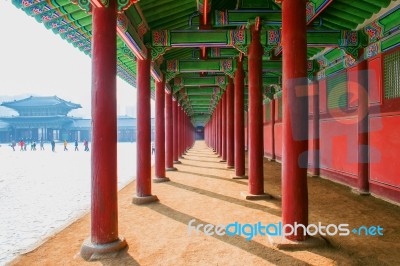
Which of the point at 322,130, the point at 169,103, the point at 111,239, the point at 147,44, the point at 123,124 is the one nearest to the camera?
the point at 111,239

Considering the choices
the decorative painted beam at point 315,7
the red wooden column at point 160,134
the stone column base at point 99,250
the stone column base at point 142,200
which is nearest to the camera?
the stone column base at point 99,250

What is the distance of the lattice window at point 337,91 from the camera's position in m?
8.93

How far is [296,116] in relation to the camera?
14.2 ft

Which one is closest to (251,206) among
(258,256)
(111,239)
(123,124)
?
(258,256)

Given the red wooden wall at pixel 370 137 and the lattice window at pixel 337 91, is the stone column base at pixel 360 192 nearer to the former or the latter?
the red wooden wall at pixel 370 137

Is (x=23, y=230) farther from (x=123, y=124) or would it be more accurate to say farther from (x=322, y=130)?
(x=123, y=124)

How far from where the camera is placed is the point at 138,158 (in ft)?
24.3

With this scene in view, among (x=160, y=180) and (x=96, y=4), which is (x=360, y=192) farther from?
(x=96, y=4)

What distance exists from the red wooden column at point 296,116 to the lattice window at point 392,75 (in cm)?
384

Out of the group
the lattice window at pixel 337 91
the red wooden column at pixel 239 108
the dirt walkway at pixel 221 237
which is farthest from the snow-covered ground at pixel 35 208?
the lattice window at pixel 337 91

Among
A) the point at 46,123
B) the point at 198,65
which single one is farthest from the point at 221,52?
the point at 46,123

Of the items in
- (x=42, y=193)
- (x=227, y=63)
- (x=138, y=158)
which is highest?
(x=227, y=63)

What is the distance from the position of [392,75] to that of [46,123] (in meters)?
54.4

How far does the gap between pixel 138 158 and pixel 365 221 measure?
5.07 meters
